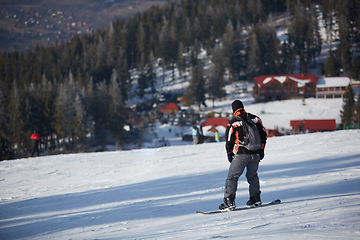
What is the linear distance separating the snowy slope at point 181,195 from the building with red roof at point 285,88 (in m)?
46.0

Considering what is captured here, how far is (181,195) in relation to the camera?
6449mm

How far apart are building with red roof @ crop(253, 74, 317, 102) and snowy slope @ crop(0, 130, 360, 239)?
4600 cm

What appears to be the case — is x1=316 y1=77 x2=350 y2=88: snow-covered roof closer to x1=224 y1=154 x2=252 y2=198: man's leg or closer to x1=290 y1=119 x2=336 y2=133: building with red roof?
x1=290 y1=119 x2=336 y2=133: building with red roof

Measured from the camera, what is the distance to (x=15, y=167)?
1138cm

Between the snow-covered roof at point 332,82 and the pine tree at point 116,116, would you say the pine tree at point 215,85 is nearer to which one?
the pine tree at point 116,116

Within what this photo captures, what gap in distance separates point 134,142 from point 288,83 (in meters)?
31.3

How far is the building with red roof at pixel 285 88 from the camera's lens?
5584cm

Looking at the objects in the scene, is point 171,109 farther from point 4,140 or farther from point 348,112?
point 348,112

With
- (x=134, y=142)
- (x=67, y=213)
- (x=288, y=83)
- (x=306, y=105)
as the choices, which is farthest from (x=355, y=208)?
(x=288, y=83)

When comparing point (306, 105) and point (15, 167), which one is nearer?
point (15, 167)

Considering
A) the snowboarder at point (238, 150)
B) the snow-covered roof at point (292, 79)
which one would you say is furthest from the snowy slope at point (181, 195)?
the snow-covered roof at point (292, 79)

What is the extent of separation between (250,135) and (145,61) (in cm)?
8418

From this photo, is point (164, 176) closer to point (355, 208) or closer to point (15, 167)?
point (355, 208)

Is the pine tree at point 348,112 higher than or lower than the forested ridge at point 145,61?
lower
